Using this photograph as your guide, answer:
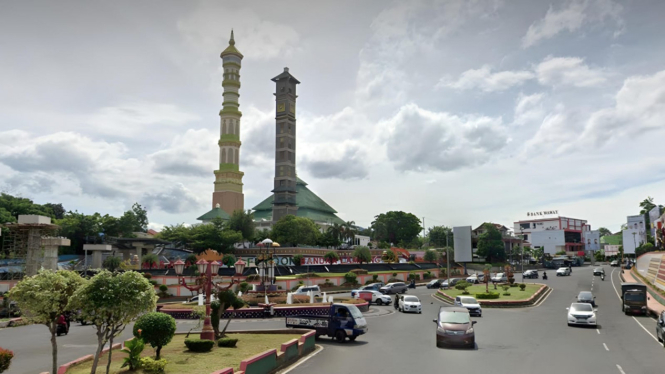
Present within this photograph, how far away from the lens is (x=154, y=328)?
51.7 feet

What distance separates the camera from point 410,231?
135125 millimetres

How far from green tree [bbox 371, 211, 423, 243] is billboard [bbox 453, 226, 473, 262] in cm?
7512

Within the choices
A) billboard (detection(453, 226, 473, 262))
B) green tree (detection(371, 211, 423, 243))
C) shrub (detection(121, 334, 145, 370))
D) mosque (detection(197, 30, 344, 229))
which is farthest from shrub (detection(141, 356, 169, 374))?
green tree (detection(371, 211, 423, 243))

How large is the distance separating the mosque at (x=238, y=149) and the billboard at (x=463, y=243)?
190ft

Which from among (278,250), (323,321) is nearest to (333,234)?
(278,250)

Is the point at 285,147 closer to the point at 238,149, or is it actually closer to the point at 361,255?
the point at 238,149

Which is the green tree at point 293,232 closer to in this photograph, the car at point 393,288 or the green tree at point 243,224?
the green tree at point 243,224

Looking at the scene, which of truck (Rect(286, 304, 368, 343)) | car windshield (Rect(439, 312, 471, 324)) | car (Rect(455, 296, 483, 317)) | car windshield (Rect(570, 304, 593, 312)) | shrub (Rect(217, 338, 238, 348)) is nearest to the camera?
shrub (Rect(217, 338, 238, 348))

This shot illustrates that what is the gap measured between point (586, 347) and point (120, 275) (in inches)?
728

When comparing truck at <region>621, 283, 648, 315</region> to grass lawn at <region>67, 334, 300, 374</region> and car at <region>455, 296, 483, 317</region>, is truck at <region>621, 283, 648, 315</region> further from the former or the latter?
grass lawn at <region>67, 334, 300, 374</region>

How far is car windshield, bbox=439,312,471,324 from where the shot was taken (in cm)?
2103

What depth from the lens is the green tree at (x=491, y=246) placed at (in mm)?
108062

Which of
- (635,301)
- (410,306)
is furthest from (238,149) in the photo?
(635,301)

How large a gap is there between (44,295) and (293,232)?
80.2m
